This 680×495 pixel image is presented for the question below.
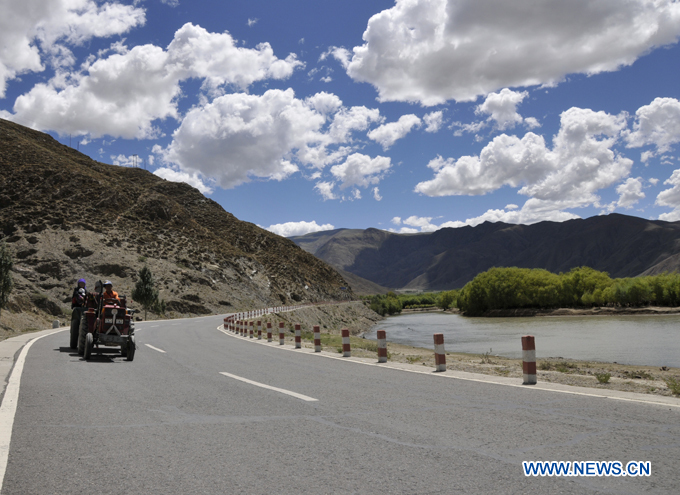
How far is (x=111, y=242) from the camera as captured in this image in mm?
65125

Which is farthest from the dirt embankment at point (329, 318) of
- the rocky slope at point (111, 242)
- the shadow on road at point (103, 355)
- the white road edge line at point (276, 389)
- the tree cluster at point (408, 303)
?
the tree cluster at point (408, 303)

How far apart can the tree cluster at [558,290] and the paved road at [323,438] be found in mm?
92882

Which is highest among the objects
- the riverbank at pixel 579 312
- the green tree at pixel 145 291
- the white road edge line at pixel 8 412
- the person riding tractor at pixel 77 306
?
the green tree at pixel 145 291

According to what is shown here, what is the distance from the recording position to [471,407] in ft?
20.9

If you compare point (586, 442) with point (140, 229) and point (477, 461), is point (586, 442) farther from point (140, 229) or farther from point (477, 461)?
point (140, 229)

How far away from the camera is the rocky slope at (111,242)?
57.2m

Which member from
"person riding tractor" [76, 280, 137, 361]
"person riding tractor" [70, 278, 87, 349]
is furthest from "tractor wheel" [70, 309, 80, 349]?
"person riding tractor" [76, 280, 137, 361]

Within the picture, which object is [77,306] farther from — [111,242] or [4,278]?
[111,242]

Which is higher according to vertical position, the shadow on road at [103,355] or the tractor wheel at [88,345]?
the tractor wheel at [88,345]

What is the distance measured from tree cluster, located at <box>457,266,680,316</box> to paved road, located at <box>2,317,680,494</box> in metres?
92.9

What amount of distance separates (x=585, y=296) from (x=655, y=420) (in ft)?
321

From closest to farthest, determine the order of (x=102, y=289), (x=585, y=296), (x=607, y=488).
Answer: (x=607, y=488) < (x=102, y=289) < (x=585, y=296)

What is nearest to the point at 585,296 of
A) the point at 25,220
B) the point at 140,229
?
the point at 140,229

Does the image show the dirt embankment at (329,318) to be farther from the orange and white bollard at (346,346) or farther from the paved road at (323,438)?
the paved road at (323,438)
